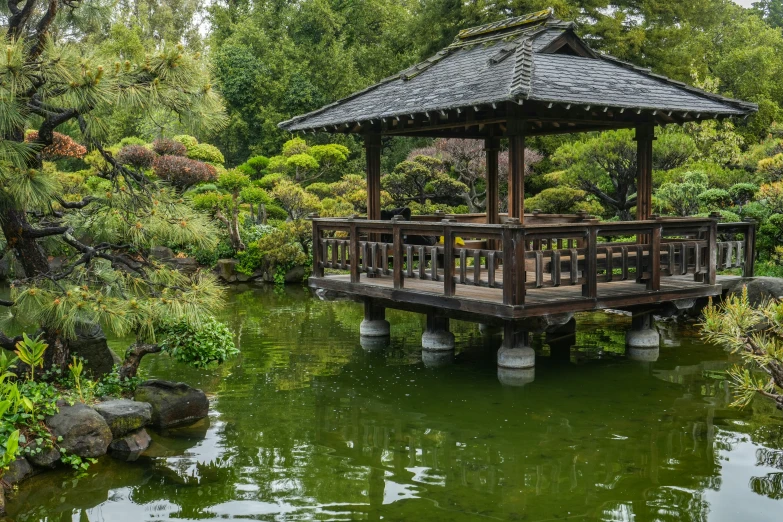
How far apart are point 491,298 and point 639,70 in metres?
4.31

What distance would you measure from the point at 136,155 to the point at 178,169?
3.33 ft

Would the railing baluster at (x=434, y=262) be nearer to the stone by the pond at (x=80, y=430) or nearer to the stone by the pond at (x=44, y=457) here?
the stone by the pond at (x=80, y=430)

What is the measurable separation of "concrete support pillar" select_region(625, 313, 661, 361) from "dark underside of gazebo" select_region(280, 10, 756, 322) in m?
0.28

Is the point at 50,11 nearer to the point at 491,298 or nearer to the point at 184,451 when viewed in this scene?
the point at 184,451

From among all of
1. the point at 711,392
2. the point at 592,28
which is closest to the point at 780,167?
the point at 711,392

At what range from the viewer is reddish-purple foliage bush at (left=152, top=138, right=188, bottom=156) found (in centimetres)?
1952

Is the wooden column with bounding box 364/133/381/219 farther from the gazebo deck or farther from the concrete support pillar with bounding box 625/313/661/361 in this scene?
the concrete support pillar with bounding box 625/313/661/361

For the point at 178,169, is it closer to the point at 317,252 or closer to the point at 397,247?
the point at 317,252

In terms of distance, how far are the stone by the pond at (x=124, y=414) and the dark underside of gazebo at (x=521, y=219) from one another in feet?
12.1

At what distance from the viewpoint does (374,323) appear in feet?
36.9

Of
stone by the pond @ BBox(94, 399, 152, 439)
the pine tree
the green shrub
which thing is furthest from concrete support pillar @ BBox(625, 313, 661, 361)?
the green shrub

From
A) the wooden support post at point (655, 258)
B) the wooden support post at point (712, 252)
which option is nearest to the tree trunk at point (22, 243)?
the wooden support post at point (655, 258)

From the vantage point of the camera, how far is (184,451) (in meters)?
6.62

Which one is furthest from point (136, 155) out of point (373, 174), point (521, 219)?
point (521, 219)
